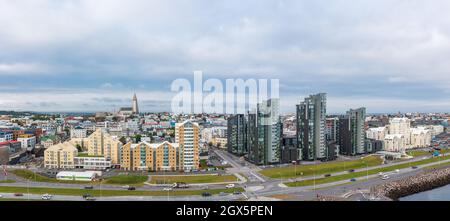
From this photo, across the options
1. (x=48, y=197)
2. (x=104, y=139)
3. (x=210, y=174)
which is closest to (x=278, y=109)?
(x=210, y=174)

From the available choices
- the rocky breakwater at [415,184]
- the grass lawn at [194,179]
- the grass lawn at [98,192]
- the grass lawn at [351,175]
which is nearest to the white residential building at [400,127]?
the grass lawn at [351,175]

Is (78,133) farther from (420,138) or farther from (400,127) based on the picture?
(420,138)

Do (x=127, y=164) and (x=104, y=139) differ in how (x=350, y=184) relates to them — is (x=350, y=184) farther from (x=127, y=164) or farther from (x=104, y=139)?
(x=104, y=139)

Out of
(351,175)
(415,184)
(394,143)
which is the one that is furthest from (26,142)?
(394,143)

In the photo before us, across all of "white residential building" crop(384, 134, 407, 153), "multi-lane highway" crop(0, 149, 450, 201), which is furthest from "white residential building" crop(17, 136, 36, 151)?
"white residential building" crop(384, 134, 407, 153)

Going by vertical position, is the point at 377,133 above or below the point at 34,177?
above

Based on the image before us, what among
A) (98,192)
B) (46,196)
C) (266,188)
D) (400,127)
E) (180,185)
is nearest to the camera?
(46,196)
